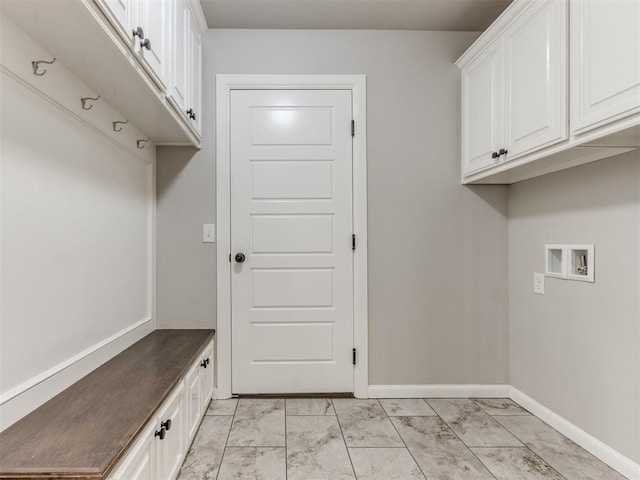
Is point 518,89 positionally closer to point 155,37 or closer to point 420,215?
point 420,215

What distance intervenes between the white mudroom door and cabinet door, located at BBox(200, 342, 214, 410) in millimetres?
158

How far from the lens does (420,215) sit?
265cm

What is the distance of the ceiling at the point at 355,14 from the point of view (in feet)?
7.66

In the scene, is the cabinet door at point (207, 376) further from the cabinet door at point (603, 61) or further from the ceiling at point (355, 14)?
the cabinet door at point (603, 61)

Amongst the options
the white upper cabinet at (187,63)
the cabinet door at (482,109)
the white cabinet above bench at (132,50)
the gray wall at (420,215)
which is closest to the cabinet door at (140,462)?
the white cabinet above bench at (132,50)

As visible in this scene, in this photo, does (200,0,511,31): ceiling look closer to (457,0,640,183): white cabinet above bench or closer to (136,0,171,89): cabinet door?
(457,0,640,183): white cabinet above bench

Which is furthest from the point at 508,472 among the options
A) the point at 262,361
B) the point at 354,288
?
the point at 262,361

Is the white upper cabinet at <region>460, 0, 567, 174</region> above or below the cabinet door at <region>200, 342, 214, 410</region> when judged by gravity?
above

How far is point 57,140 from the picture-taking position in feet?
4.83

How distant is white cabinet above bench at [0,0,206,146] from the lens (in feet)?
3.81

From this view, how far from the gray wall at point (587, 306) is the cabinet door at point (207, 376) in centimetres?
206

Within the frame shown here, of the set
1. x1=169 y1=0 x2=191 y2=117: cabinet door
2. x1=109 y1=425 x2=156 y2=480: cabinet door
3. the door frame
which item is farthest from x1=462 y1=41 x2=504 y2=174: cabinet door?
x1=109 y1=425 x2=156 y2=480: cabinet door

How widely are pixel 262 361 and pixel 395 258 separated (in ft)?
3.82

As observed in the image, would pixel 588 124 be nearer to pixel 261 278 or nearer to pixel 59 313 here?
pixel 261 278
